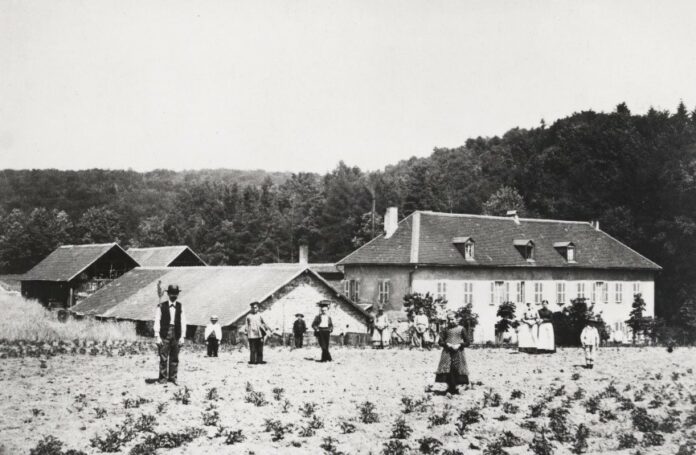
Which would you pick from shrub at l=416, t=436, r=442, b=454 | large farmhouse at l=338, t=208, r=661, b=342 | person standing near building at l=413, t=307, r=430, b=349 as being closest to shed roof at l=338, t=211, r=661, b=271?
large farmhouse at l=338, t=208, r=661, b=342

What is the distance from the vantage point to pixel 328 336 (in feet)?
70.5

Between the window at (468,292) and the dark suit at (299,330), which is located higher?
the window at (468,292)

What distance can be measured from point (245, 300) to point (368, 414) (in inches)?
823

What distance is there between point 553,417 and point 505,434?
1.57 meters

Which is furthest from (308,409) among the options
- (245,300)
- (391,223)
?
(391,223)

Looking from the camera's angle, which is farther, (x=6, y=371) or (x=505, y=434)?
(x=6, y=371)

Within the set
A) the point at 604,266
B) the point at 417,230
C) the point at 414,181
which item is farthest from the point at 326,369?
the point at 414,181

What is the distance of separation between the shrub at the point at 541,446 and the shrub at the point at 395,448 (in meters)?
1.99

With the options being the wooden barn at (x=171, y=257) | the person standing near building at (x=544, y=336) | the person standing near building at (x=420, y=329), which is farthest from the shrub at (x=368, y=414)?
the wooden barn at (x=171, y=257)

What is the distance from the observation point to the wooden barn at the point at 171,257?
65688 mm

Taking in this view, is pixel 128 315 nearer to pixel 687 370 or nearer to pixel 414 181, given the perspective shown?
pixel 687 370

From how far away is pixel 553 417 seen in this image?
43.7 feet

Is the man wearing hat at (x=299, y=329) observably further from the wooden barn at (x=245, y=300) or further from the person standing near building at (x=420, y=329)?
the person standing near building at (x=420, y=329)

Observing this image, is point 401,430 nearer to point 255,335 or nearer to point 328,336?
point 255,335
